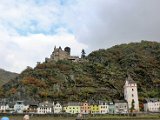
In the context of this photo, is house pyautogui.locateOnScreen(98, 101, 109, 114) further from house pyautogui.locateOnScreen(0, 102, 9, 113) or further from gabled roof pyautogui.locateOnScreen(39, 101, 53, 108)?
house pyautogui.locateOnScreen(0, 102, 9, 113)

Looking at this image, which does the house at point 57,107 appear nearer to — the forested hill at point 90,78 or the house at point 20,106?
the forested hill at point 90,78

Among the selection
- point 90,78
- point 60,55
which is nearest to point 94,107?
point 90,78

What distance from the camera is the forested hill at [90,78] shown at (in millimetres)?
122500

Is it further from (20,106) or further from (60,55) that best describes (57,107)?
(60,55)

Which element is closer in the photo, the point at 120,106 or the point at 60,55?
the point at 120,106

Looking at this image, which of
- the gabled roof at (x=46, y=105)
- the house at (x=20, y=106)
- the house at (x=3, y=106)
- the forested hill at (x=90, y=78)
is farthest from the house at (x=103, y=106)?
the house at (x=3, y=106)

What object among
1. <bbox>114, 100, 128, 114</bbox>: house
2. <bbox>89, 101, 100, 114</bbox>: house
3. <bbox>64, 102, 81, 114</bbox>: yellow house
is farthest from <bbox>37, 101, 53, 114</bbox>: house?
<bbox>114, 100, 128, 114</bbox>: house

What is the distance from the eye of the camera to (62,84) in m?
127

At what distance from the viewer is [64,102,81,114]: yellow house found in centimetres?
11361

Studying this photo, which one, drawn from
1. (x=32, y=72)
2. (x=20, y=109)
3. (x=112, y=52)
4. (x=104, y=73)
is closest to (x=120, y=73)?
(x=104, y=73)

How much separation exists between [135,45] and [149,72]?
149 feet

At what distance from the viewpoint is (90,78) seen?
13562 centimetres

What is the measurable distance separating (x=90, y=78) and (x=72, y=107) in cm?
2490

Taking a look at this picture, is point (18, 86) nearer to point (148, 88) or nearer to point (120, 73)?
point (120, 73)
